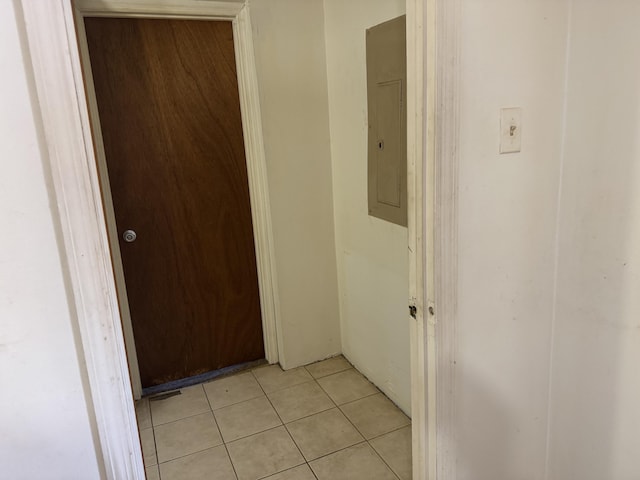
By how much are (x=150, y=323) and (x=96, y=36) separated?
1.48 metres

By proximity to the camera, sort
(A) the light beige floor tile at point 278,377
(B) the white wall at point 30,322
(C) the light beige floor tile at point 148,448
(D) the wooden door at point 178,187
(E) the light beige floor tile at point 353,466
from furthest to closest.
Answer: (A) the light beige floor tile at point 278,377 < (D) the wooden door at point 178,187 < (C) the light beige floor tile at point 148,448 < (E) the light beige floor tile at point 353,466 < (B) the white wall at point 30,322

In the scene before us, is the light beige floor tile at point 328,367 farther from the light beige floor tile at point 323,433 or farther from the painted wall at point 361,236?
the light beige floor tile at point 323,433

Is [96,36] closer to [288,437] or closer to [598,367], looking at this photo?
[288,437]

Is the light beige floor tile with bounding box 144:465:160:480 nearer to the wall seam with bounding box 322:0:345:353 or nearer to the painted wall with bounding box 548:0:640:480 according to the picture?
the wall seam with bounding box 322:0:345:353

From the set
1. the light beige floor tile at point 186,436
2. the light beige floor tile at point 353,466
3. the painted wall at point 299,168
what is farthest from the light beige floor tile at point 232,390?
the light beige floor tile at point 353,466

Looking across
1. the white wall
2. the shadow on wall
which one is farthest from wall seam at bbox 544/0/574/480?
the white wall

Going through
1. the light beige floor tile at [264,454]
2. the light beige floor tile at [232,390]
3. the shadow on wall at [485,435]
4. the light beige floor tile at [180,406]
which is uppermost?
the shadow on wall at [485,435]

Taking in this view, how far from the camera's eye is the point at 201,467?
200 centimetres

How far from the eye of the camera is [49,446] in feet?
2.98

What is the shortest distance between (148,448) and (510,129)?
6.66 feet

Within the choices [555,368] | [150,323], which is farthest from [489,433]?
[150,323]

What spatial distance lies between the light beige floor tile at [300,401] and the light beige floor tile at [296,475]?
35cm

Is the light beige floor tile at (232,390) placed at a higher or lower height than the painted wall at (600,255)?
lower

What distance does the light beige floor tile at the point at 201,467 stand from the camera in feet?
6.40
